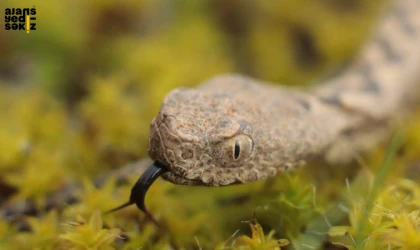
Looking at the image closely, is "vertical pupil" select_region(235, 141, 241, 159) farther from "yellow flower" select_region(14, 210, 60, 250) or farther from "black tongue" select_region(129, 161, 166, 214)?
"yellow flower" select_region(14, 210, 60, 250)

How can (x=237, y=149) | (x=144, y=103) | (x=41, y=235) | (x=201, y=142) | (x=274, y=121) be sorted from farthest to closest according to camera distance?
(x=144, y=103)
(x=274, y=121)
(x=41, y=235)
(x=237, y=149)
(x=201, y=142)

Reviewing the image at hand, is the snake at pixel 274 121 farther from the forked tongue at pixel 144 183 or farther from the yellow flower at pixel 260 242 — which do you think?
the yellow flower at pixel 260 242

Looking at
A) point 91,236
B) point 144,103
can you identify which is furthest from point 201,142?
point 144,103

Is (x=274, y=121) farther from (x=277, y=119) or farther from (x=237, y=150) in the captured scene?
(x=237, y=150)

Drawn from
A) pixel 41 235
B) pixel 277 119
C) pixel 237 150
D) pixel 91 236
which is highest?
pixel 277 119

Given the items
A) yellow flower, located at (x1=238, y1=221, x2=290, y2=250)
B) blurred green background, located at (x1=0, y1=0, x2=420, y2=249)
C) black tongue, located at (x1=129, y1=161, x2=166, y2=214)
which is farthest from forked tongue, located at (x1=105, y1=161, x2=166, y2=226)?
yellow flower, located at (x1=238, y1=221, x2=290, y2=250)

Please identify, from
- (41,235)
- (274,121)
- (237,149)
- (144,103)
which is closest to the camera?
(237,149)
